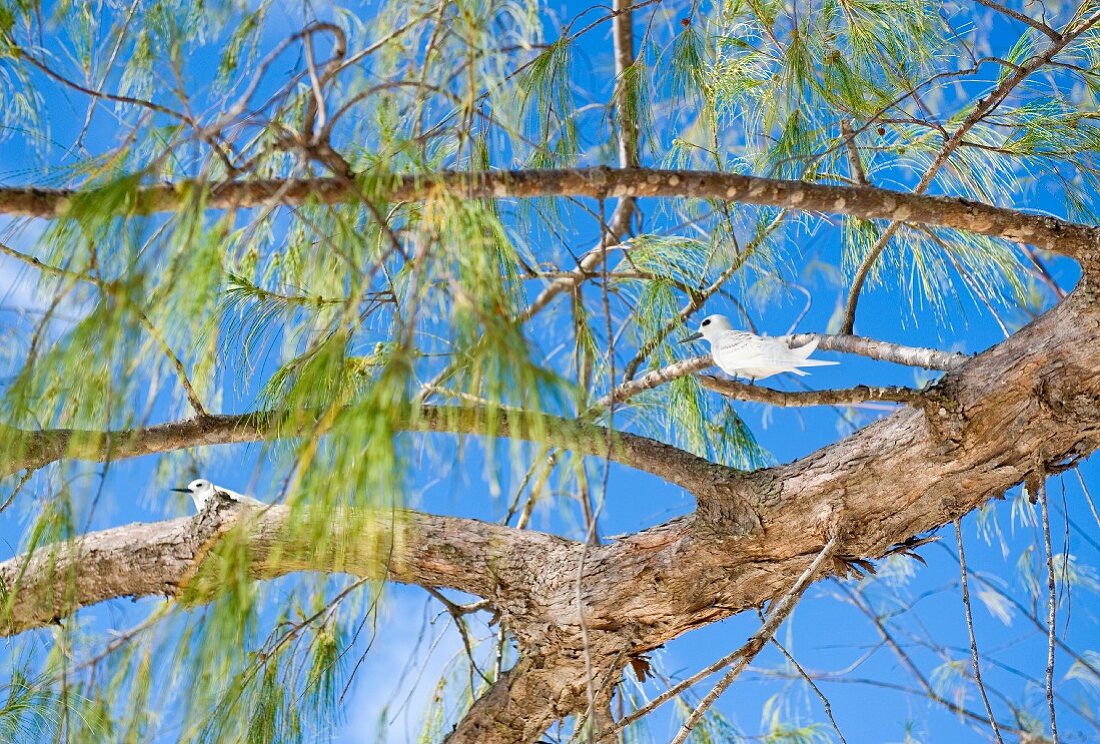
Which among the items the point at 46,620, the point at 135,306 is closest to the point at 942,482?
the point at 135,306

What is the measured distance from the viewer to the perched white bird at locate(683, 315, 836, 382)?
3.61 feet

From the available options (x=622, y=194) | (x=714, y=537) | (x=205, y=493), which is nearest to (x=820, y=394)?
(x=714, y=537)

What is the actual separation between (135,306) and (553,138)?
68cm

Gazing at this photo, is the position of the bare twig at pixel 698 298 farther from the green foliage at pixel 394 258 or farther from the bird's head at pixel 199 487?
the bird's head at pixel 199 487

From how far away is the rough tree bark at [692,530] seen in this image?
Result: 3.10 ft

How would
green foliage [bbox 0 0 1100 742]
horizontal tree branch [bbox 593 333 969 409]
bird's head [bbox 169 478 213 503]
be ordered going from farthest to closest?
bird's head [bbox 169 478 213 503]
horizontal tree branch [bbox 593 333 969 409]
green foliage [bbox 0 0 1100 742]

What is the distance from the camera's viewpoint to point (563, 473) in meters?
1.35

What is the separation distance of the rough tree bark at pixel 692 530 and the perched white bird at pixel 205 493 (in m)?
0.02

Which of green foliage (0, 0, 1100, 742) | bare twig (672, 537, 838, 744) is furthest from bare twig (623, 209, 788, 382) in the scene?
bare twig (672, 537, 838, 744)

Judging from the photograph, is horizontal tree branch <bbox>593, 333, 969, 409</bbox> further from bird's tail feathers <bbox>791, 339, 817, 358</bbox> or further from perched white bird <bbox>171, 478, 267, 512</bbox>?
perched white bird <bbox>171, 478, 267, 512</bbox>

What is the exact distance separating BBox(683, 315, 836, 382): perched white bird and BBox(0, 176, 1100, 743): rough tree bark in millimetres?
107

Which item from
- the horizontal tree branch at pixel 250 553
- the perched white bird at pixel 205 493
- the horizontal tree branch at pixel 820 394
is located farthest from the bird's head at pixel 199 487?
the horizontal tree branch at pixel 820 394

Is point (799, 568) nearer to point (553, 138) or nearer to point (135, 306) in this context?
point (553, 138)

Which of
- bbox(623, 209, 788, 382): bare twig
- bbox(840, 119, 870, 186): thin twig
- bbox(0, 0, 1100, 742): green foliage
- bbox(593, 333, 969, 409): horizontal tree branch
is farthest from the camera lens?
bbox(623, 209, 788, 382): bare twig
